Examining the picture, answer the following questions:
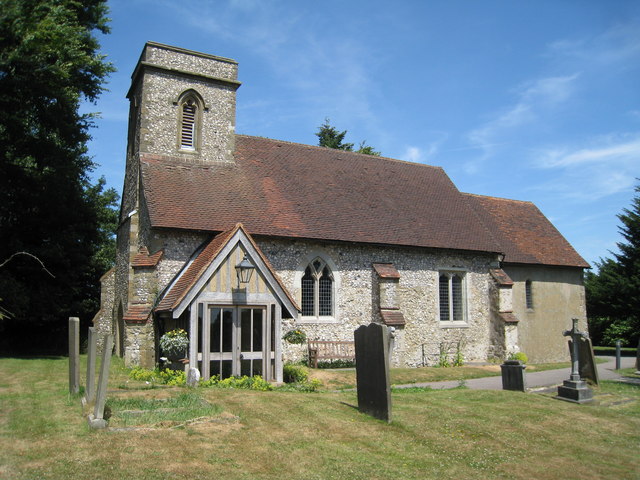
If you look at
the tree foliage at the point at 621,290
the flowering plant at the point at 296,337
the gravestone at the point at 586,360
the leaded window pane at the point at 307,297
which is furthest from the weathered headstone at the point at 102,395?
the tree foliage at the point at 621,290

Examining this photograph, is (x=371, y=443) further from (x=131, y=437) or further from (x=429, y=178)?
(x=429, y=178)

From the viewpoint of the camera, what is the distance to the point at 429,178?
2714 centimetres

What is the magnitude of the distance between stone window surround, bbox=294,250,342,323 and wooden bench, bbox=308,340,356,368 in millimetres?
834

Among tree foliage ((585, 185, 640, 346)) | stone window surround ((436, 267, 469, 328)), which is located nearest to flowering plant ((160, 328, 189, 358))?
stone window surround ((436, 267, 469, 328))

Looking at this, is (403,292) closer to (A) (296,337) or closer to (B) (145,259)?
(A) (296,337)

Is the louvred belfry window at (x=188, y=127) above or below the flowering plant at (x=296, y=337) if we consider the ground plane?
above

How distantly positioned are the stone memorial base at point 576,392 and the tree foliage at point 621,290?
19006mm

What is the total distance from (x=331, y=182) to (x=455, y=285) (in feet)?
23.5

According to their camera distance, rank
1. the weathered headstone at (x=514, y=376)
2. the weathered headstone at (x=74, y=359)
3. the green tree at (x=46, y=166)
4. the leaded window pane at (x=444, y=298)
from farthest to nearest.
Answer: the leaded window pane at (x=444, y=298), the green tree at (x=46, y=166), the weathered headstone at (x=514, y=376), the weathered headstone at (x=74, y=359)

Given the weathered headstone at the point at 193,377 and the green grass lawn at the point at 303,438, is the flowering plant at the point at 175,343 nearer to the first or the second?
the weathered headstone at the point at 193,377

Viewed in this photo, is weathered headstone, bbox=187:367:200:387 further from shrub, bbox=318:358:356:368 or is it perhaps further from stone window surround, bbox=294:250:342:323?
shrub, bbox=318:358:356:368

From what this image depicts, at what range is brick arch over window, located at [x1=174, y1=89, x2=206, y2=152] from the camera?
2059cm

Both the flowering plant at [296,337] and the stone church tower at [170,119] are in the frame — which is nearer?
the flowering plant at [296,337]

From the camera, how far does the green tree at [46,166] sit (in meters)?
17.8
